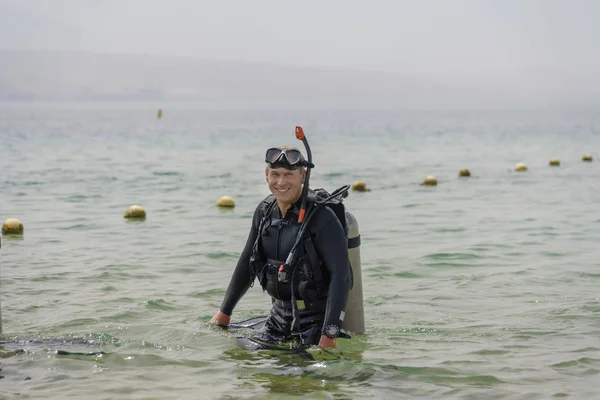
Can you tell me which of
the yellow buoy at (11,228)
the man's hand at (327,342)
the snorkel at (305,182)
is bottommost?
the man's hand at (327,342)

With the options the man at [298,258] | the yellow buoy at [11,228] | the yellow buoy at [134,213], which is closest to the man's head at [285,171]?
the man at [298,258]

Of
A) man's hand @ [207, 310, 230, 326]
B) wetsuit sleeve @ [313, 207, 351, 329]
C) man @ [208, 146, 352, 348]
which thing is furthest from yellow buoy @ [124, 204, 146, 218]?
wetsuit sleeve @ [313, 207, 351, 329]

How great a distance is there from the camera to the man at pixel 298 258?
6852 millimetres

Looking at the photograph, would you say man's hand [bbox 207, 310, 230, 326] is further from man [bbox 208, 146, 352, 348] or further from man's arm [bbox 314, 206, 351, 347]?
man's arm [bbox 314, 206, 351, 347]

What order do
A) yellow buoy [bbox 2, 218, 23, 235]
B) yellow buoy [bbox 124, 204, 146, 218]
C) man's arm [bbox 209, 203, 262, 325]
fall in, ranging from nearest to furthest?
man's arm [bbox 209, 203, 262, 325] → yellow buoy [bbox 2, 218, 23, 235] → yellow buoy [bbox 124, 204, 146, 218]

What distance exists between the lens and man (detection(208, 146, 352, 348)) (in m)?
6.85

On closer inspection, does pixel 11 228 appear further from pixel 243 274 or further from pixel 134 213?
pixel 243 274

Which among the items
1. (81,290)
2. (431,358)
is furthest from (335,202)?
(81,290)

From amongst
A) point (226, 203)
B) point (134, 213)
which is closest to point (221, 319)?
point (134, 213)

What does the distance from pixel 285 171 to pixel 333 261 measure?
2.64 ft

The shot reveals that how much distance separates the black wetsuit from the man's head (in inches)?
6.0

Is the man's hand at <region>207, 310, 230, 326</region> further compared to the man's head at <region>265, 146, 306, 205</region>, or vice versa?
the man's hand at <region>207, 310, 230, 326</region>

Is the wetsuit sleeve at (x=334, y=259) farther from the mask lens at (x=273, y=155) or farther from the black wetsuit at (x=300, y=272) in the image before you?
the mask lens at (x=273, y=155)

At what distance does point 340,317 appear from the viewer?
6848mm
